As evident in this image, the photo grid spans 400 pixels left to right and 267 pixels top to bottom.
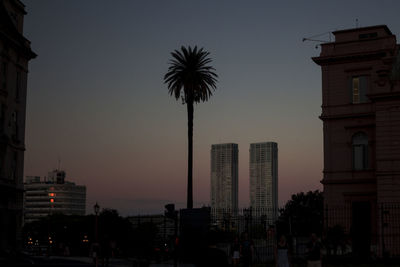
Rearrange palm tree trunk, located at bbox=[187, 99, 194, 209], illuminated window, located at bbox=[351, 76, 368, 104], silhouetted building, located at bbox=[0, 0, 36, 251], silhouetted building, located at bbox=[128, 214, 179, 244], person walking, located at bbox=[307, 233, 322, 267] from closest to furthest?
person walking, located at bbox=[307, 233, 322, 267] → silhouetted building, located at bbox=[128, 214, 179, 244] → silhouetted building, located at bbox=[0, 0, 36, 251] → illuminated window, located at bbox=[351, 76, 368, 104] → palm tree trunk, located at bbox=[187, 99, 194, 209]

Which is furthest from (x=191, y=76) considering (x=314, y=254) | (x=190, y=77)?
(x=314, y=254)

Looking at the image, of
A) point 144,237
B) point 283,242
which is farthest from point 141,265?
point 144,237

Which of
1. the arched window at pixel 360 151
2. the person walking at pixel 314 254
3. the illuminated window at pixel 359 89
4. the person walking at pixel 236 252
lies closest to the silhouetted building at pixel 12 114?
the person walking at pixel 236 252

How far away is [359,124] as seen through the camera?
1890 inches

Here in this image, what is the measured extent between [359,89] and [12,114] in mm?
27094

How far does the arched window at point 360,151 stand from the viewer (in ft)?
156

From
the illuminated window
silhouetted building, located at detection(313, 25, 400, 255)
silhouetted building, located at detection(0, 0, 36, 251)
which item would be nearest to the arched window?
silhouetted building, located at detection(313, 25, 400, 255)

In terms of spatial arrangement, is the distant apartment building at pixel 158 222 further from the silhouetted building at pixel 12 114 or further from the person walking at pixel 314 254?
the person walking at pixel 314 254

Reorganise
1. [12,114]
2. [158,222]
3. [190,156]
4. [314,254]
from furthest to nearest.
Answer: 1. [190,156]
2. [158,222]
3. [12,114]
4. [314,254]

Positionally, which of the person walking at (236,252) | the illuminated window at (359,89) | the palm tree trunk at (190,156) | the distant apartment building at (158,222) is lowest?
the person walking at (236,252)

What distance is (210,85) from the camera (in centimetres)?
5672

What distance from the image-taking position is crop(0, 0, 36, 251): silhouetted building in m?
45.1

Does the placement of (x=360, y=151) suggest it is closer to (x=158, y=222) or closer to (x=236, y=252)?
(x=158, y=222)

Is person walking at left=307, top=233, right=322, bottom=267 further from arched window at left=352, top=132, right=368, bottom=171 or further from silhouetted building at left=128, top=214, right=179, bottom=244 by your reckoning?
arched window at left=352, top=132, right=368, bottom=171
